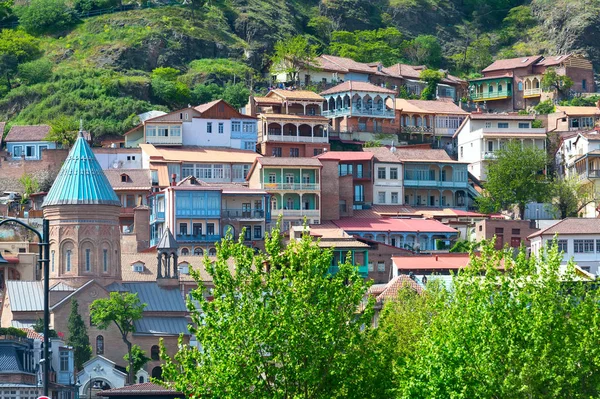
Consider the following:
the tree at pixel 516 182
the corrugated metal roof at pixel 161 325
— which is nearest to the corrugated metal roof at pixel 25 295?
the corrugated metal roof at pixel 161 325

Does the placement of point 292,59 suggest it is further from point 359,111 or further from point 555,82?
point 555,82

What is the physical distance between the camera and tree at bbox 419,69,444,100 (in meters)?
152

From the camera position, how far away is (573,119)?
141 metres

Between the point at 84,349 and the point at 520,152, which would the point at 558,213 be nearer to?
the point at 520,152

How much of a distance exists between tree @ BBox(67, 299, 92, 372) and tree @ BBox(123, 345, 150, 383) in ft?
7.89

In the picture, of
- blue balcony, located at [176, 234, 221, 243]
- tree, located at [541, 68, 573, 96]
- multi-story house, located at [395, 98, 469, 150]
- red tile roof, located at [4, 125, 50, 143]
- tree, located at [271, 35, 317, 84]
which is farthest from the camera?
tree, located at [541, 68, 573, 96]

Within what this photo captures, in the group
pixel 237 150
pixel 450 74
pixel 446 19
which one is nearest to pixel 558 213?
pixel 237 150

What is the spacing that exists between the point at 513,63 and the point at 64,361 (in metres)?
76.9

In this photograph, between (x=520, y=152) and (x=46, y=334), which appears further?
(x=520, y=152)

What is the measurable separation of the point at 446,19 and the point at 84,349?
95.5 m

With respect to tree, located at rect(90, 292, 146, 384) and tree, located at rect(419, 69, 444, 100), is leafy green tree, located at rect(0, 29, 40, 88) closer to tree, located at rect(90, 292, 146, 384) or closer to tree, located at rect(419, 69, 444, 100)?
tree, located at rect(419, 69, 444, 100)

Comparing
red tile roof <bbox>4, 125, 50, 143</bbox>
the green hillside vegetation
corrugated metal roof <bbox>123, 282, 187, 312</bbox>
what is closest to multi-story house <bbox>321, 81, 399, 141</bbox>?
the green hillside vegetation

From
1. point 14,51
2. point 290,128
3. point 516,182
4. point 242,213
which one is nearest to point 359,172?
point 290,128

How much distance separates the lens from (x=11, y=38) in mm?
152000
